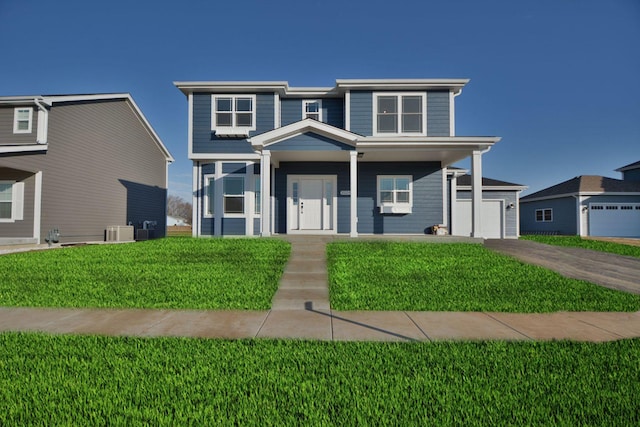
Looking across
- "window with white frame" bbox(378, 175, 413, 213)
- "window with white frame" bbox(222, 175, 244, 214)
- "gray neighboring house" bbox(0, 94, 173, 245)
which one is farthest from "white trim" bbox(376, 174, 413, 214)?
"gray neighboring house" bbox(0, 94, 173, 245)

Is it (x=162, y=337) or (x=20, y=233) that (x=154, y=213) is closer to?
(x=20, y=233)

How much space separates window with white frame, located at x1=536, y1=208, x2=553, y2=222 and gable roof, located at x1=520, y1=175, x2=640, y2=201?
984 millimetres

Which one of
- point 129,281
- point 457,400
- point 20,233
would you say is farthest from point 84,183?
point 457,400

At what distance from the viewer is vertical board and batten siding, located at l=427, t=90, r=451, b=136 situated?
495 inches

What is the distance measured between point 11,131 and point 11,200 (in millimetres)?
2864

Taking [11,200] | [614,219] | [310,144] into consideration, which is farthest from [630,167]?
[11,200]

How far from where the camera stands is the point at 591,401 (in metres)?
2.49

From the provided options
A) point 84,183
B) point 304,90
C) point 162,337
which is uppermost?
point 304,90

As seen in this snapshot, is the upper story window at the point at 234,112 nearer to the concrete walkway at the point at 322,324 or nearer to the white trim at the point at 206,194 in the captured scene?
the white trim at the point at 206,194

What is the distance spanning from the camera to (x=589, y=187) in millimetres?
19781

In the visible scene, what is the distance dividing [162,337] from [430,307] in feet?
13.5

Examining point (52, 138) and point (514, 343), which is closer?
point (514, 343)

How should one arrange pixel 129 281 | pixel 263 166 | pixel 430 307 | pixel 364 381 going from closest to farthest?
pixel 364 381
pixel 430 307
pixel 129 281
pixel 263 166

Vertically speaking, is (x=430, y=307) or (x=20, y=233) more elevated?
(x=20, y=233)
